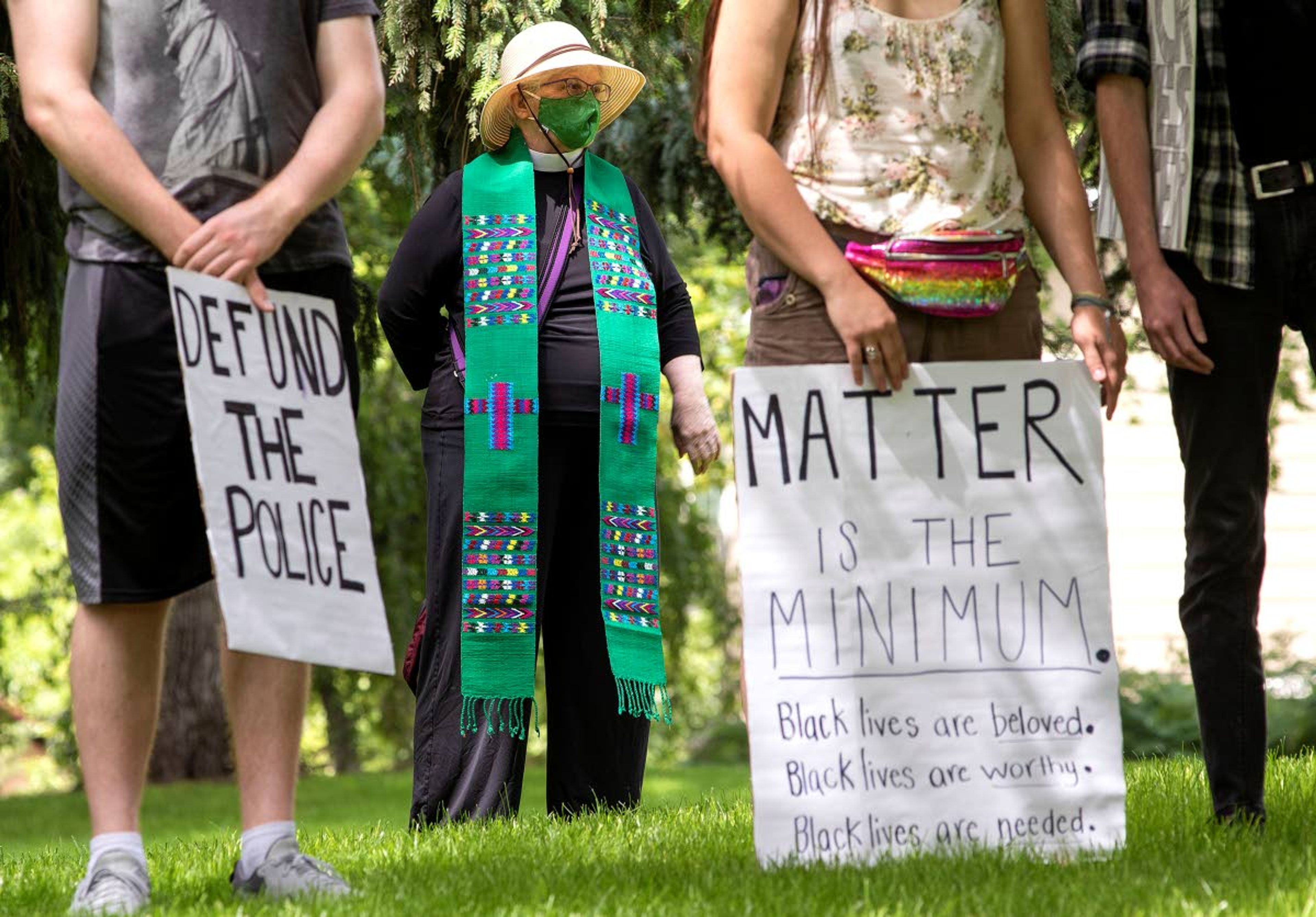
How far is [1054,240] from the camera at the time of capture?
365cm

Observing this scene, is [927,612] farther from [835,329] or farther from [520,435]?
[520,435]

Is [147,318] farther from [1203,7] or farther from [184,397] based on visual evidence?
[1203,7]

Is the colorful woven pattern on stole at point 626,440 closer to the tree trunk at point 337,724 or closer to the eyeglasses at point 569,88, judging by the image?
the eyeglasses at point 569,88

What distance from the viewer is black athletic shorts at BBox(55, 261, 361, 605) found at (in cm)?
327

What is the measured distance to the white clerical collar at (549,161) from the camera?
5152mm

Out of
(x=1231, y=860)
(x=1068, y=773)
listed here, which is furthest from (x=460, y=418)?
(x=1231, y=860)

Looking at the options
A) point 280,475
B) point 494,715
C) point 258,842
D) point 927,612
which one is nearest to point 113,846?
point 258,842

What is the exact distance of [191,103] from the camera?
3346 mm

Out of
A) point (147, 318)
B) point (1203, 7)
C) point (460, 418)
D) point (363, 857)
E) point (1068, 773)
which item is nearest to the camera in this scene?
point (147, 318)

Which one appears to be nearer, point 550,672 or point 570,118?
point 570,118

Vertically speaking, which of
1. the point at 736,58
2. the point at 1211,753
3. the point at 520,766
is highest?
the point at 736,58

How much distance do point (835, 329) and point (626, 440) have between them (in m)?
1.65

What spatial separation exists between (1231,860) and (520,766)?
235cm

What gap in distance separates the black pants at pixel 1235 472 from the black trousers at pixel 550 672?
6.16 ft
